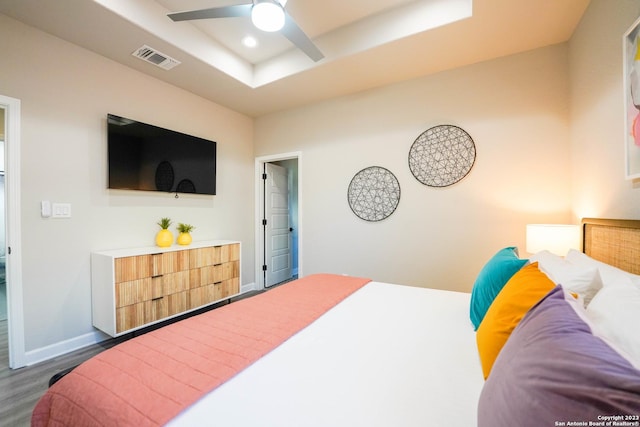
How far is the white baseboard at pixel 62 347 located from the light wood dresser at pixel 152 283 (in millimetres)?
142

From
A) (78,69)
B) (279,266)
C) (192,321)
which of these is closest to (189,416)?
(192,321)

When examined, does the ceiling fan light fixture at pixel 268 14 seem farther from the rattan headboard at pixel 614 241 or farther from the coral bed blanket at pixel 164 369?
the rattan headboard at pixel 614 241

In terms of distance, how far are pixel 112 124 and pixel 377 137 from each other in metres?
2.77

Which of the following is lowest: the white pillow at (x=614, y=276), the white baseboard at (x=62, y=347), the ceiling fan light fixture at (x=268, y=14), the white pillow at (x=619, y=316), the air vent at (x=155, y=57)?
the white baseboard at (x=62, y=347)

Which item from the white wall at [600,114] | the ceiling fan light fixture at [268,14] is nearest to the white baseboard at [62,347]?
the ceiling fan light fixture at [268,14]

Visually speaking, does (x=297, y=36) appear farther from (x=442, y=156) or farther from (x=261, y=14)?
(x=442, y=156)

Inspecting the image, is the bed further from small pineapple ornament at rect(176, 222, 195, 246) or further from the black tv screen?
the black tv screen

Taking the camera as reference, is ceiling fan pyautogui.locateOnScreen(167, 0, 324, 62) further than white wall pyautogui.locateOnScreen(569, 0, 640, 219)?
Yes

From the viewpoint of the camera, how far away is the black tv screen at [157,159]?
102 inches

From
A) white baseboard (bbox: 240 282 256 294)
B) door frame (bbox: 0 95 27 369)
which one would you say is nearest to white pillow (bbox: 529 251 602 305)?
door frame (bbox: 0 95 27 369)

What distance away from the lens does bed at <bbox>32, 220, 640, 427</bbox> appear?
19.4 inches

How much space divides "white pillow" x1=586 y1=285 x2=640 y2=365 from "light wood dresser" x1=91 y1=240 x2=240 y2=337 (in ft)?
9.57

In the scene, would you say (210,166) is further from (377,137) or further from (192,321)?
(192,321)

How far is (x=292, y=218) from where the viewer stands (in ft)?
16.5
